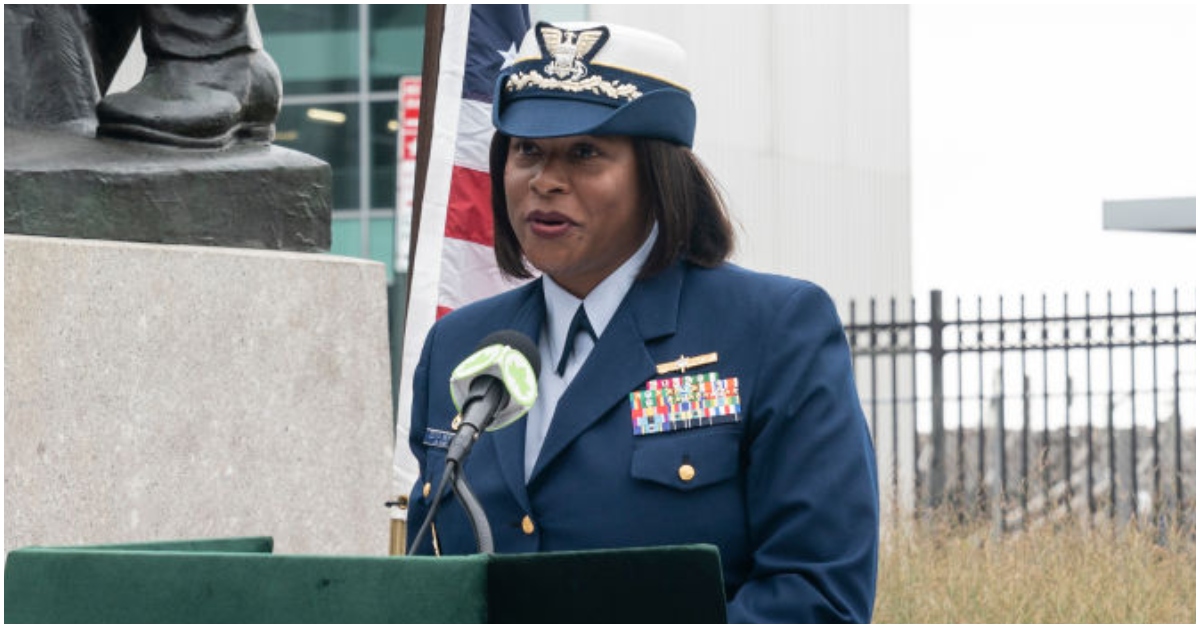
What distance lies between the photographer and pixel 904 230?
1081 inches

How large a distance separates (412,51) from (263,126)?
51.3 feet

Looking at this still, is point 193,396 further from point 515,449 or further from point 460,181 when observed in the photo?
point 515,449

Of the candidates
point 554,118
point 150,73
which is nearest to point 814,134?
point 150,73

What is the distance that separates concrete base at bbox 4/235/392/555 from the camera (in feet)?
16.6

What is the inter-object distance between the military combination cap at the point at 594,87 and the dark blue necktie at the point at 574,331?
0.84 ft

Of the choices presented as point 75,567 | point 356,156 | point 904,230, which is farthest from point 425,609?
point 904,230

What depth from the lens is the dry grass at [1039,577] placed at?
7.74 m

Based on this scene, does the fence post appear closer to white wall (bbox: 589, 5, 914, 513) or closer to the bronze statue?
white wall (bbox: 589, 5, 914, 513)

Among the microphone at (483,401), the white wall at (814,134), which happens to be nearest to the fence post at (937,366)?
the white wall at (814,134)

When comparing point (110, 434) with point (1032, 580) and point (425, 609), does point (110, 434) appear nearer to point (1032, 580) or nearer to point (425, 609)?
point (425, 609)

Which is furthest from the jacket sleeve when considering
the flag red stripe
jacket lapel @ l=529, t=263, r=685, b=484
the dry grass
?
the dry grass

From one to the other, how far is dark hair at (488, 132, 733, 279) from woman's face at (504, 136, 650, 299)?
0.02 metres

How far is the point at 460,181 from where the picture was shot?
664cm

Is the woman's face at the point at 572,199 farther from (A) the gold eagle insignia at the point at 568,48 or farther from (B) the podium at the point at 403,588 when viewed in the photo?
(B) the podium at the point at 403,588
